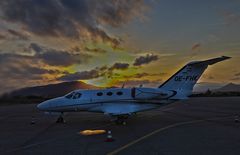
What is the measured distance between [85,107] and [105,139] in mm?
7964

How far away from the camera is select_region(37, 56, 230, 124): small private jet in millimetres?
20281

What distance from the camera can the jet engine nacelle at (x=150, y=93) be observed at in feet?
66.0

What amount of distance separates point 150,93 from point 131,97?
1.41 m

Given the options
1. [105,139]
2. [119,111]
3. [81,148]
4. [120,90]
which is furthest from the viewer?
[120,90]

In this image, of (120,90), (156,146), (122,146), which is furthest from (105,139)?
(120,90)

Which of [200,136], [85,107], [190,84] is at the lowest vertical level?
[200,136]

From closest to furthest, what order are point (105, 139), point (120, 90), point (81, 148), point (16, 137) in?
point (81, 148) → point (105, 139) → point (16, 137) → point (120, 90)

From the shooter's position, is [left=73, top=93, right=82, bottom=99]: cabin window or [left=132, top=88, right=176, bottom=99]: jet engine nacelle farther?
[left=73, top=93, right=82, bottom=99]: cabin window

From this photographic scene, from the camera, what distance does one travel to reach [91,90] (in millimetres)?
22000

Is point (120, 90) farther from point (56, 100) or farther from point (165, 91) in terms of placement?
point (56, 100)

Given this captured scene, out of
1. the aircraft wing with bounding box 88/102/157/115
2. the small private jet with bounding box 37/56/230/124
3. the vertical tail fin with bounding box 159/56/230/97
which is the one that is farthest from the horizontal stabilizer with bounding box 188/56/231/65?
the aircraft wing with bounding box 88/102/157/115

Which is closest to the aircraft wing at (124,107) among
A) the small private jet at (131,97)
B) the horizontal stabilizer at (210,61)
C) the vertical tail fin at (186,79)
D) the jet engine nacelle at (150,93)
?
the small private jet at (131,97)

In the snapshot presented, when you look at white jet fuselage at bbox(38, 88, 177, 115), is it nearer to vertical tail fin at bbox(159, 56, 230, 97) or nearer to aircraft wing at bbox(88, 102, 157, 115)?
aircraft wing at bbox(88, 102, 157, 115)

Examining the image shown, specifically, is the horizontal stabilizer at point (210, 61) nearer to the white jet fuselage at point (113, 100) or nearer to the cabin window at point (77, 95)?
the white jet fuselage at point (113, 100)
